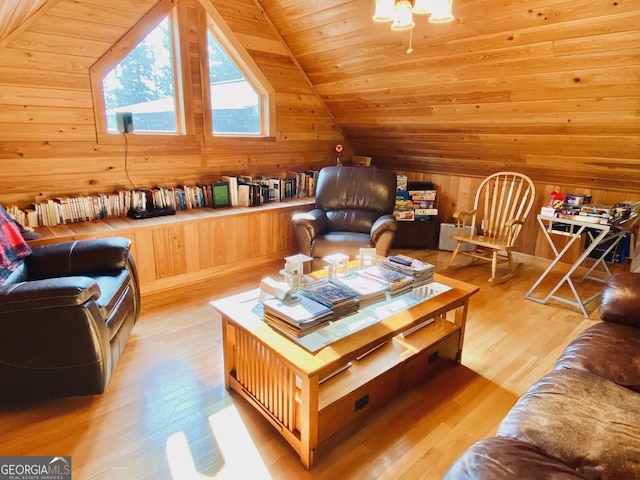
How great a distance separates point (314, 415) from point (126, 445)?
844 mm

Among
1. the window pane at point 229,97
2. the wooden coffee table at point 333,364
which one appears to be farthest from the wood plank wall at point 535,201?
the wooden coffee table at point 333,364

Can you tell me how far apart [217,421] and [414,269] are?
4.32 feet

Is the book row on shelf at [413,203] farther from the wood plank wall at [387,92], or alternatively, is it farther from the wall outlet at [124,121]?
the wall outlet at [124,121]

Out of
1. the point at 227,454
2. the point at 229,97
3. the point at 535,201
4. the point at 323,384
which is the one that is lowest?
the point at 227,454

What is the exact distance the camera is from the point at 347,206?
12.7 ft

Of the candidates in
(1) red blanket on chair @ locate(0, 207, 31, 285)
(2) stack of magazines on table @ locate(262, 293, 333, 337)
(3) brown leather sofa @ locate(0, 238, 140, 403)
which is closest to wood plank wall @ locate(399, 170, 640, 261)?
(2) stack of magazines on table @ locate(262, 293, 333, 337)

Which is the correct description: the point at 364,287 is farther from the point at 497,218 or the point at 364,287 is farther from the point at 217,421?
the point at 497,218

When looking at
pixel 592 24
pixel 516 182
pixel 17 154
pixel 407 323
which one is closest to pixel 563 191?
pixel 516 182

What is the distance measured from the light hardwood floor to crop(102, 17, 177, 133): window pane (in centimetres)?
187

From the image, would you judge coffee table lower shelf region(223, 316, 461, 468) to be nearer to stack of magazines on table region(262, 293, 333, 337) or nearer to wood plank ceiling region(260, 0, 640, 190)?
stack of magazines on table region(262, 293, 333, 337)

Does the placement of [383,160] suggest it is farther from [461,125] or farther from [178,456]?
[178,456]

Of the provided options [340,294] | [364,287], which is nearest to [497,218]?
[364,287]

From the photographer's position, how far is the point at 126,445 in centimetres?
171

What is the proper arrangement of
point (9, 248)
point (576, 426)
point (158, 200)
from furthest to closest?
point (158, 200) < point (9, 248) < point (576, 426)
